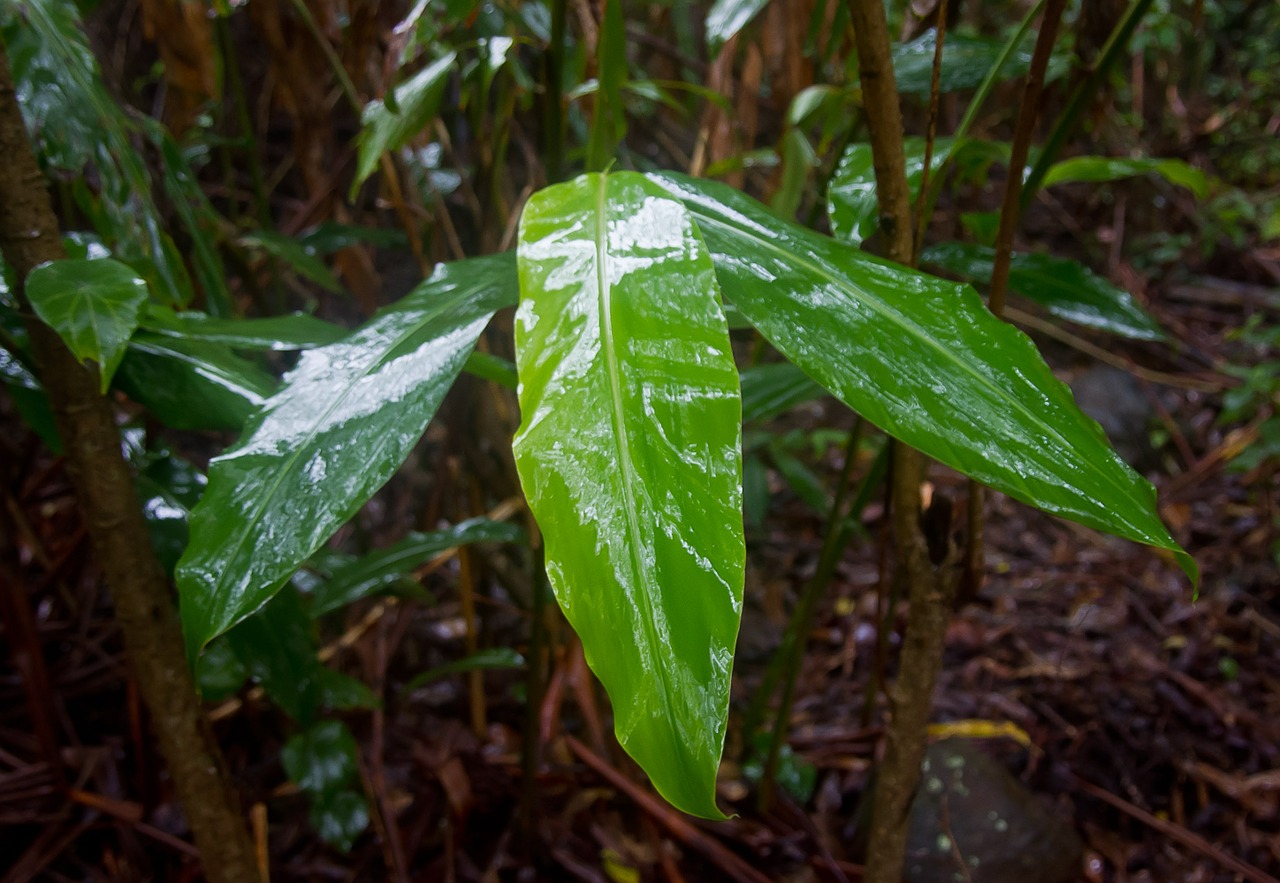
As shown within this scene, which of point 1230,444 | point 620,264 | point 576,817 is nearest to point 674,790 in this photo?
point 620,264

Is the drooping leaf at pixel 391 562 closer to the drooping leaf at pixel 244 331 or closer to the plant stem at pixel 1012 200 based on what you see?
the drooping leaf at pixel 244 331

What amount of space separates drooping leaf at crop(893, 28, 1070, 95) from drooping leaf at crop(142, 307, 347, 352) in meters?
0.56

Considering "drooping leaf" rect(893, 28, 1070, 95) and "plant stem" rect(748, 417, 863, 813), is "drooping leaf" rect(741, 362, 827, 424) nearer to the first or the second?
"plant stem" rect(748, 417, 863, 813)

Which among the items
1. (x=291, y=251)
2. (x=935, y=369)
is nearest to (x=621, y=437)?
(x=935, y=369)

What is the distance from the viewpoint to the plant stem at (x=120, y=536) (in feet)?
1.61

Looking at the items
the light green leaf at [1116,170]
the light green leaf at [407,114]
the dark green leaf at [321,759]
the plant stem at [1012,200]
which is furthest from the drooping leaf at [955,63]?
the dark green leaf at [321,759]

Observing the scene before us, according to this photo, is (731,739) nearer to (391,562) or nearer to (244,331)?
(391,562)

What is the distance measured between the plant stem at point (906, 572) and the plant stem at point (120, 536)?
20.1 inches

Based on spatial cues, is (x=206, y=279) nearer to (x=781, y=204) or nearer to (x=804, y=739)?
(x=781, y=204)

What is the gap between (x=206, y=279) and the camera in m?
0.83

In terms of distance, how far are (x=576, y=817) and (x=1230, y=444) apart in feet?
6.30

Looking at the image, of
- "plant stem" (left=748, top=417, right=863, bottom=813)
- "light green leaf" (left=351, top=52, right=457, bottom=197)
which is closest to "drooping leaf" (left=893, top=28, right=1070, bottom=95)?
"plant stem" (left=748, top=417, right=863, bottom=813)

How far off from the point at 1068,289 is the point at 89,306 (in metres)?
0.74

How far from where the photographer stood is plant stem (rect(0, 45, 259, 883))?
1.61ft
